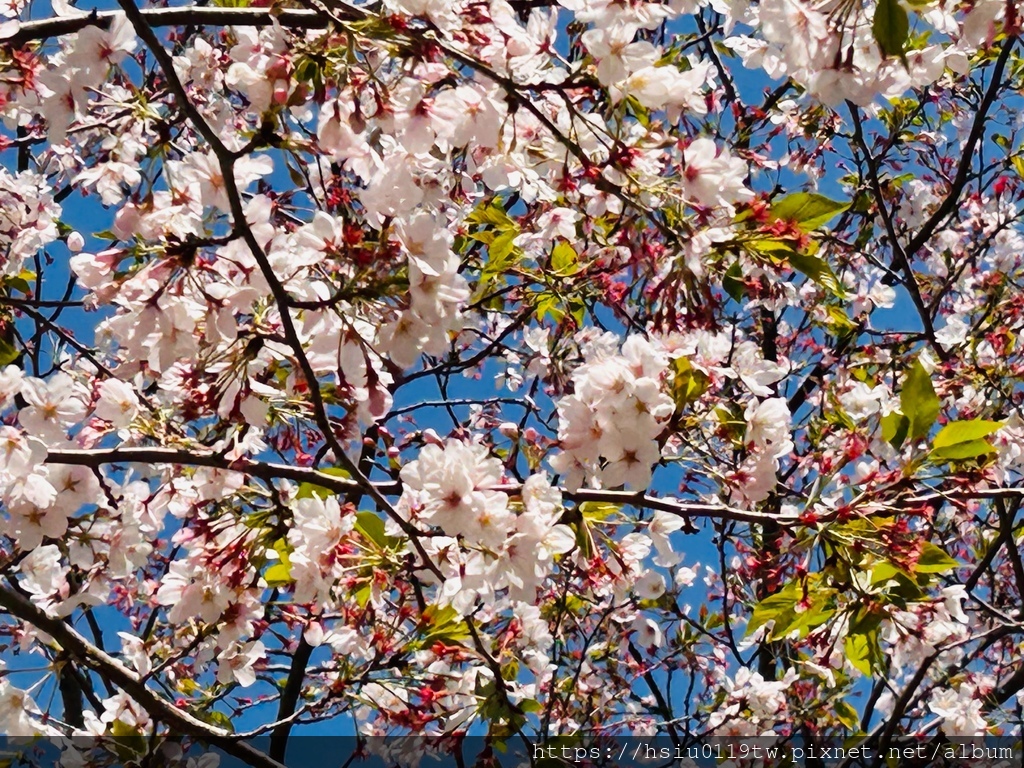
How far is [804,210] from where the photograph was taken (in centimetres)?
182

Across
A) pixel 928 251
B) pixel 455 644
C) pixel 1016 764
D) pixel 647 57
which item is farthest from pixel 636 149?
pixel 928 251

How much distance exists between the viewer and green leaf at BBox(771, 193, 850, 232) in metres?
1.82

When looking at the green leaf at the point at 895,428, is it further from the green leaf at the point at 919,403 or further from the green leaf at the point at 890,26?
the green leaf at the point at 890,26

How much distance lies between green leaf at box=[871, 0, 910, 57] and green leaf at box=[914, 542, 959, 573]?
0.91 m

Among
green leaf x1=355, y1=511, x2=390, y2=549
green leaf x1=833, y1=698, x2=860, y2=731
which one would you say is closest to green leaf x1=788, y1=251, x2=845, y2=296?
green leaf x1=355, y1=511, x2=390, y2=549

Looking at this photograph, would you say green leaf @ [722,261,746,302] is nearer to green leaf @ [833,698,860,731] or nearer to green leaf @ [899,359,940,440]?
green leaf @ [899,359,940,440]

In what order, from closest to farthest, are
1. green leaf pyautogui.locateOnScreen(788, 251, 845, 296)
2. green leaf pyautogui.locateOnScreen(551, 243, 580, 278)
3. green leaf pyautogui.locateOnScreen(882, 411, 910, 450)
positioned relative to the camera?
green leaf pyautogui.locateOnScreen(788, 251, 845, 296) → green leaf pyautogui.locateOnScreen(882, 411, 910, 450) → green leaf pyautogui.locateOnScreen(551, 243, 580, 278)

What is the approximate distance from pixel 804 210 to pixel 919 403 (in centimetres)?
47

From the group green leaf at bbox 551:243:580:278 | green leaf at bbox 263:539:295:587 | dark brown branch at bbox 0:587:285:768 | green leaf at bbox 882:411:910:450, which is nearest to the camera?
green leaf at bbox 882:411:910:450

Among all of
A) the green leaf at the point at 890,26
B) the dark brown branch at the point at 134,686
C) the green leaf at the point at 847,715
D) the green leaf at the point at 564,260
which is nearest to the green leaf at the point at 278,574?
the dark brown branch at the point at 134,686

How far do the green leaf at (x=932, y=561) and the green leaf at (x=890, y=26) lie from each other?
2.98 feet

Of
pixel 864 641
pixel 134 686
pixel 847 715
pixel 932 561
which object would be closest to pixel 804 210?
pixel 932 561

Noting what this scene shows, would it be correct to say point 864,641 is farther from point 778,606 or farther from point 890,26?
point 890,26

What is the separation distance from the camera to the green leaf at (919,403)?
1938mm
